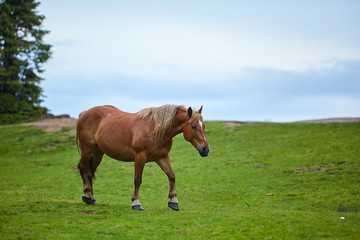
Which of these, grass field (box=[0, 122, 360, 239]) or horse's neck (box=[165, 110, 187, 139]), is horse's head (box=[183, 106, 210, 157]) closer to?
horse's neck (box=[165, 110, 187, 139])

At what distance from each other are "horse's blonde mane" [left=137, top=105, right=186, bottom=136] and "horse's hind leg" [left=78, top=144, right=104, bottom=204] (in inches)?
76.8

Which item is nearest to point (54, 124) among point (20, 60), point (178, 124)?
point (20, 60)

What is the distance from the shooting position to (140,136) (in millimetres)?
9922

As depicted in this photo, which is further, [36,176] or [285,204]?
[36,176]

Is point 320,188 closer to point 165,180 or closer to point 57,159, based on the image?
point 165,180

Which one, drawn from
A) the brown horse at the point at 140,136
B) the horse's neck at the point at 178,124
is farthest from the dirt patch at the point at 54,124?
the horse's neck at the point at 178,124

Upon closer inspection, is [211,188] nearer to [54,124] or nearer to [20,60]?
[54,124]

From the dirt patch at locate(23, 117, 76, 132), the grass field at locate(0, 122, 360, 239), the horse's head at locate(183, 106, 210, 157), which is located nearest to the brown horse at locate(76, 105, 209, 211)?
the horse's head at locate(183, 106, 210, 157)

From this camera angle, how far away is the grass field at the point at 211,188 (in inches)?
304

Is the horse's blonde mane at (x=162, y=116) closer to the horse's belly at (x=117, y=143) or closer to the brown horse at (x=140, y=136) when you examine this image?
the brown horse at (x=140, y=136)

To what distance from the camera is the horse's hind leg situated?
1090 centimetres

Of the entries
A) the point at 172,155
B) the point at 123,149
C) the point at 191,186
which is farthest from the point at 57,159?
the point at 123,149

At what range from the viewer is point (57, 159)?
82.4 feet

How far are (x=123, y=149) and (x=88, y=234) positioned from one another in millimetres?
3373
